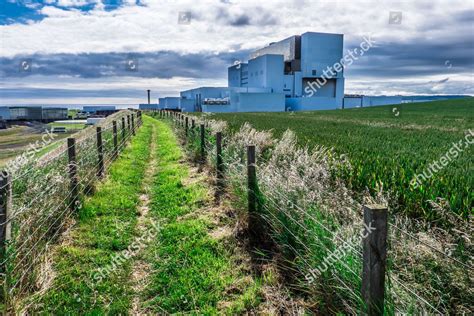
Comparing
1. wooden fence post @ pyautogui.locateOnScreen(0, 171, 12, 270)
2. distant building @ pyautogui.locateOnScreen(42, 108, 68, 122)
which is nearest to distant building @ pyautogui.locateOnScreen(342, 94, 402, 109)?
distant building @ pyautogui.locateOnScreen(42, 108, 68, 122)

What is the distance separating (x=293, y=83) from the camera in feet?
244

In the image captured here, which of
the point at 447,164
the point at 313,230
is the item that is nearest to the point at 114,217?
the point at 313,230

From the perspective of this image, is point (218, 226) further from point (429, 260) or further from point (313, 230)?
point (429, 260)

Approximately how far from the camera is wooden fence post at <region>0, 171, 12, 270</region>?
3648 millimetres

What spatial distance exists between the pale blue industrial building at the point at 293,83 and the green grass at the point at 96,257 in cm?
6077

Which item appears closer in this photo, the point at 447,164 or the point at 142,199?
the point at 447,164

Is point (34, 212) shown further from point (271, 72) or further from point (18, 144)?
point (271, 72)

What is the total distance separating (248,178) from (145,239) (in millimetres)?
1824

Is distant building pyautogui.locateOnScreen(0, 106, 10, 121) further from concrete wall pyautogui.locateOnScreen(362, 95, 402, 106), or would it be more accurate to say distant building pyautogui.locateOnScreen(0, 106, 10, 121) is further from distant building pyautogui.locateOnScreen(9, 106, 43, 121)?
concrete wall pyautogui.locateOnScreen(362, 95, 402, 106)

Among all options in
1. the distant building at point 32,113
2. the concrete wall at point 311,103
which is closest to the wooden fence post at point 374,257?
the distant building at point 32,113

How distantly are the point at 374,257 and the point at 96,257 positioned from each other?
385 centimetres

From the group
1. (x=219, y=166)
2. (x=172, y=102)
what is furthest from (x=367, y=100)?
(x=219, y=166)

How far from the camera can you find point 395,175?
5902 millimetres

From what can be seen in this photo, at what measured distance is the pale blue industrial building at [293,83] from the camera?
68750 mm
